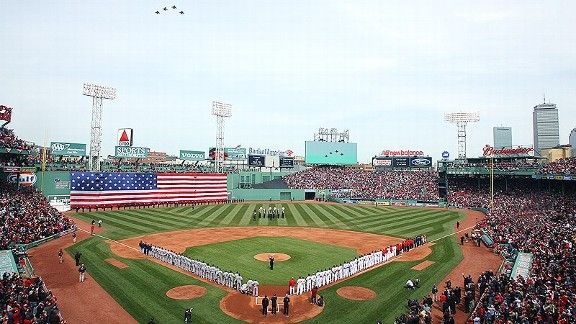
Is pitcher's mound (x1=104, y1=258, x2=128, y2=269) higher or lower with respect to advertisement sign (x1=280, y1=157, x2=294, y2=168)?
lower

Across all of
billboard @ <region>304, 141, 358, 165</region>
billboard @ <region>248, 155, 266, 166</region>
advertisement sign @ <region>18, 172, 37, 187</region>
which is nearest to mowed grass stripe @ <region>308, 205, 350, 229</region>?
billboard @ <region>248, 155, 266, 166</region>

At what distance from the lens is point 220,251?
31.3 metres

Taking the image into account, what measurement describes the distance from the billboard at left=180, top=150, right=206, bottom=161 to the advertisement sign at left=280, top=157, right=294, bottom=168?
20201 millimetres

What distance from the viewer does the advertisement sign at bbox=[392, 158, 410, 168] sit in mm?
92375

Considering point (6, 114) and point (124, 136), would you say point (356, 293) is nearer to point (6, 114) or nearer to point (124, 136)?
point (6, 114)

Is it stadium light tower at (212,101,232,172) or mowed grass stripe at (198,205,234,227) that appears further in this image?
stadium light tower at (212,101,232,172)

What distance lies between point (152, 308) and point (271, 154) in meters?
77.6

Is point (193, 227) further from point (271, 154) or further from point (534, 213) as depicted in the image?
point (271, 154)

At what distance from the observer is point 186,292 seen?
2181 cm

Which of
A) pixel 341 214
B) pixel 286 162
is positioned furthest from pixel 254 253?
pixel 286 162

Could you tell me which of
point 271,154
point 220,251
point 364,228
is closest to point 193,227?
point 220,251

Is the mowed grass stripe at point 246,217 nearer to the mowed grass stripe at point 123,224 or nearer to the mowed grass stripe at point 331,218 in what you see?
the mowed grass stripe at point 331,218

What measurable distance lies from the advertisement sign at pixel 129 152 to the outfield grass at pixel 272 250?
125 feet

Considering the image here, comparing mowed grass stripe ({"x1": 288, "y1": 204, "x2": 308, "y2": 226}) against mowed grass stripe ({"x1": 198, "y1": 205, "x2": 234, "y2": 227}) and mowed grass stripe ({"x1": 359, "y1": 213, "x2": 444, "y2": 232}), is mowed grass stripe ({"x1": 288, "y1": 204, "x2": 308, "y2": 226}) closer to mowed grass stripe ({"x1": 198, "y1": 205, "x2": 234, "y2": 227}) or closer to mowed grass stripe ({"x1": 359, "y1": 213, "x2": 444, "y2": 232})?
mowed grass stripe ({"x1": 359, "y1": 213, "x2": 444, "y2": 232})
